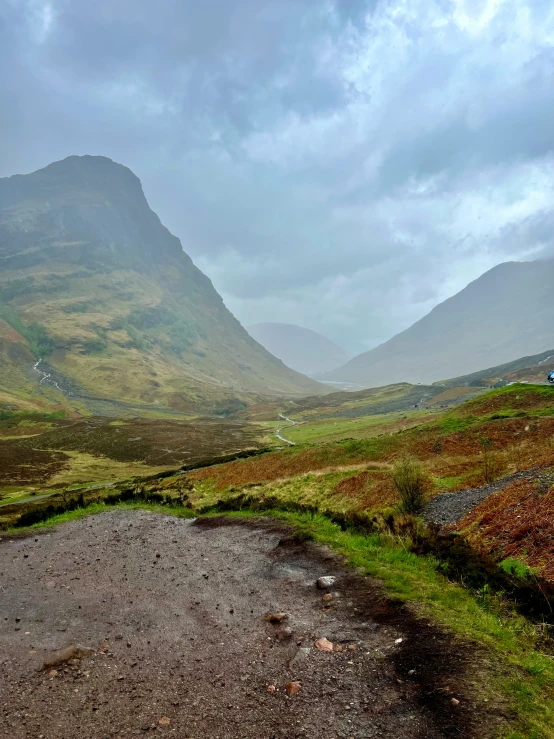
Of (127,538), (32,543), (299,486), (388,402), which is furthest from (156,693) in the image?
(388,402)

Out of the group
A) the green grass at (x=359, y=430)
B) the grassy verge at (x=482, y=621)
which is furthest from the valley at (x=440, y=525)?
the green grass at (x=359, y=430)

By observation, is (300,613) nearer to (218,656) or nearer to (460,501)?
(218,656)

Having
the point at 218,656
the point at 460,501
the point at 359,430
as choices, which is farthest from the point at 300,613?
the point at 359,430

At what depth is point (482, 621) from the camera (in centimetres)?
945

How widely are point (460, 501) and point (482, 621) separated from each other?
36.2 ft

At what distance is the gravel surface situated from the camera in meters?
18.1

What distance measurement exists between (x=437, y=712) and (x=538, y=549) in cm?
810

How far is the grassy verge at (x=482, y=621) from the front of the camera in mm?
6469

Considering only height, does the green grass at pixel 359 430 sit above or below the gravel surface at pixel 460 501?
below


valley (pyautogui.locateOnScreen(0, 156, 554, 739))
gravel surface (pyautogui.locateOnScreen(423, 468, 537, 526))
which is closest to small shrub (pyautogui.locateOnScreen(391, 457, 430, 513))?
valley (pyautogui.locateOnScreen(0, 156, 554, 739))

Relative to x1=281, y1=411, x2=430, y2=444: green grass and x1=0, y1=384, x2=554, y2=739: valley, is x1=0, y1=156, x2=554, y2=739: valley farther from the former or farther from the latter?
x1=281, y1=411, x2=430, y2=444: green grass

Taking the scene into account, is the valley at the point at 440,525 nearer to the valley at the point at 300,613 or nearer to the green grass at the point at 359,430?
the valley at the point at 300,613

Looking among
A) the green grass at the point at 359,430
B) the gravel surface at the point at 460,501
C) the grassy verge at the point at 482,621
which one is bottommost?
the green grass at the point at 359,430

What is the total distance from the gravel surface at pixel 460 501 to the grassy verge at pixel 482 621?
12.5 feet
